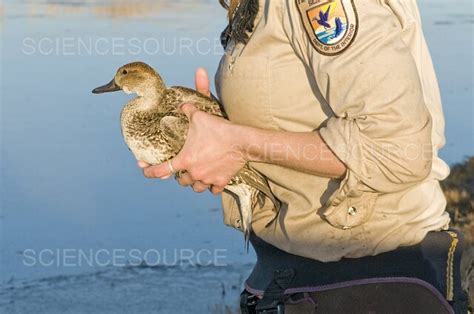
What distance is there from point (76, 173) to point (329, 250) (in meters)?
6.23

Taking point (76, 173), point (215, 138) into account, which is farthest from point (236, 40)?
point (76, 173)

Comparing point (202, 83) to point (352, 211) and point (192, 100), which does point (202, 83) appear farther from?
point (352, 211)

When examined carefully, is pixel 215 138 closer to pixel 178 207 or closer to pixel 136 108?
pixel 136 108

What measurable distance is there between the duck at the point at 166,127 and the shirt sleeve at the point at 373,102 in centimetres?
41

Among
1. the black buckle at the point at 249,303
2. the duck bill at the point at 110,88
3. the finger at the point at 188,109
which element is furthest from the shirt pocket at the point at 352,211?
the duck bill at the point at 110,88

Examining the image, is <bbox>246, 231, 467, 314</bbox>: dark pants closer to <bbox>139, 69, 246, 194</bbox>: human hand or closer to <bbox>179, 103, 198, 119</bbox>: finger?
<bbox>139, 69, 246, 194</bbox>: human hand

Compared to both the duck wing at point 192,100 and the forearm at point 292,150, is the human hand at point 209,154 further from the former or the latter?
the duck wing at point 192,100

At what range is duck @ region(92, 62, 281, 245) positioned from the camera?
3213 mm

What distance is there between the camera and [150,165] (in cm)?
345

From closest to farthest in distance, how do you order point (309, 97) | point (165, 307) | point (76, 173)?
1. point (309, 97)
2. point (165, 307)
3. point (76, 173)

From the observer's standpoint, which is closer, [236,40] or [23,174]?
[236,40]

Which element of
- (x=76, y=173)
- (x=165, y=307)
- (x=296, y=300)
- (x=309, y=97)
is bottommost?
(x=165, y=307)

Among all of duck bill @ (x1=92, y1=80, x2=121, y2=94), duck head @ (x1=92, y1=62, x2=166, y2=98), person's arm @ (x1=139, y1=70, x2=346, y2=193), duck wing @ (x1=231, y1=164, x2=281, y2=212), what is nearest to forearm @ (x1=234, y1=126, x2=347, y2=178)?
person's arm @ (x1=139, y1=70, x2=346, y2=193)

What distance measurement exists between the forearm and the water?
4.16 meters
